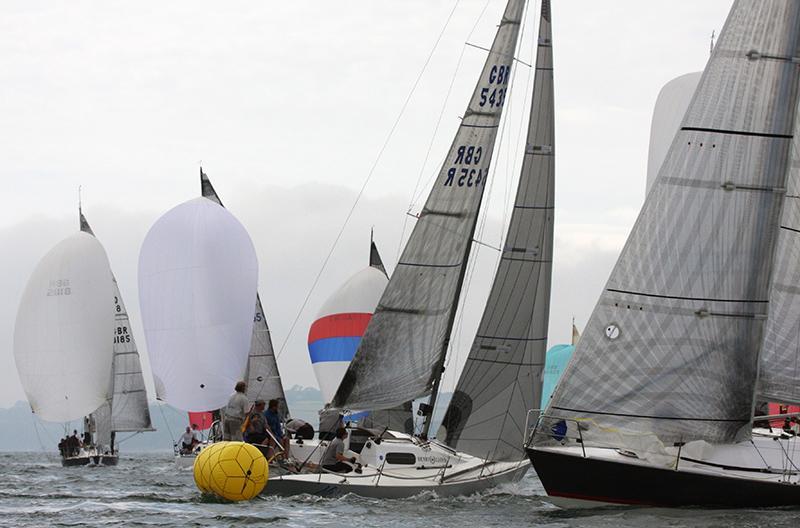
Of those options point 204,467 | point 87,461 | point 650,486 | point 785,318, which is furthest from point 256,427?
point 87,461

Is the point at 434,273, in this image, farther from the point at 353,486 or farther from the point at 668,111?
the point at 668,111

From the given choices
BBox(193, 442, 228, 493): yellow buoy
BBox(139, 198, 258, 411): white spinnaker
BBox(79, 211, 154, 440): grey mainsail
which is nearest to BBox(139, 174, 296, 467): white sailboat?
BBox(139, 198, 258, 411): white spinnaker

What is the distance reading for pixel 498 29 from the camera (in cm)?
2419

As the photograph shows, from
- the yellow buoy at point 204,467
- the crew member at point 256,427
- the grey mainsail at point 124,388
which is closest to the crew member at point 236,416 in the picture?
the crew member at point 256,427

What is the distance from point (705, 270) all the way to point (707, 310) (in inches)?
21.1

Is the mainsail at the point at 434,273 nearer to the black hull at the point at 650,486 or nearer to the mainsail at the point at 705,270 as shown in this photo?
the mainsail at the point at 705,270

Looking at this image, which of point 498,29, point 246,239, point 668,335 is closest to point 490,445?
point 668,335

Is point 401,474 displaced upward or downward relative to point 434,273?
downward

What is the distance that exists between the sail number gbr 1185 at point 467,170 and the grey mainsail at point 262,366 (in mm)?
15696

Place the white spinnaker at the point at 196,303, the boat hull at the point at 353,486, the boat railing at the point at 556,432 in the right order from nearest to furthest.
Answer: the boat railing at the point at 556,432 < the boat hull at the point at 353,486 < the white spinnaker at the point at 196,303

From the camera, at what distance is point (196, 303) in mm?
31094

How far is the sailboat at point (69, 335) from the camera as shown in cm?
4269

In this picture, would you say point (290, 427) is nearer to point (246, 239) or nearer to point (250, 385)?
point (246, 239)

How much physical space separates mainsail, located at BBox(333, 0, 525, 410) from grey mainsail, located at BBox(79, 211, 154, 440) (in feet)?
86.9
